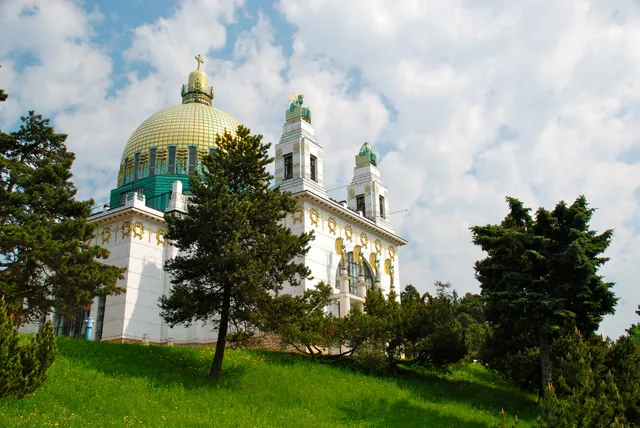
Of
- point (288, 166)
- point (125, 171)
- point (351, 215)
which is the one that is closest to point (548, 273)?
point (351, 215)

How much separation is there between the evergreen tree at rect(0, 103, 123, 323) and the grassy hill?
214 cm

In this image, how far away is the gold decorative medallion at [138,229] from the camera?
37.2 m

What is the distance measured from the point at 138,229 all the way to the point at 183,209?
3.71 metres

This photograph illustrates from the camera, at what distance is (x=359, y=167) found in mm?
47219

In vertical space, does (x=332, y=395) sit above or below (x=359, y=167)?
below

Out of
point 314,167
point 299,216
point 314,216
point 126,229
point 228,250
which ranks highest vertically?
point 314,167

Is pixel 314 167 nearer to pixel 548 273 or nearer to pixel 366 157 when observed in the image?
pixel 366 157

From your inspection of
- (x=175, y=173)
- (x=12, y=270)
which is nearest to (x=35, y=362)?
(x=12, y=270)

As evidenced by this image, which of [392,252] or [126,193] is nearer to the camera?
[126,193]

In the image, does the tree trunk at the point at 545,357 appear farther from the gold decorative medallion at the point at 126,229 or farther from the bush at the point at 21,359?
the gold decorative medallion at the point at 126,229

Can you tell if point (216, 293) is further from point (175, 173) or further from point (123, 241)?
point (175, 173)

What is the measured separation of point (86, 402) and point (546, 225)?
1790 cm

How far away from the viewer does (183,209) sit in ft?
132

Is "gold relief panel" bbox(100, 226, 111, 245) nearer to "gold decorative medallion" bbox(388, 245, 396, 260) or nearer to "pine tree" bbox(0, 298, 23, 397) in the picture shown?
"gold decorative medallion" bbox(388, 245, 396, 260)
